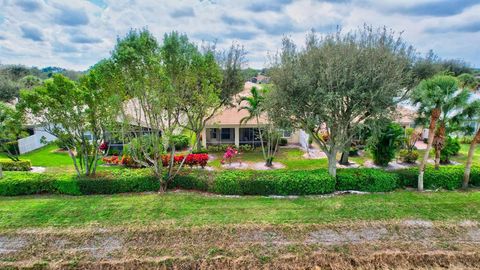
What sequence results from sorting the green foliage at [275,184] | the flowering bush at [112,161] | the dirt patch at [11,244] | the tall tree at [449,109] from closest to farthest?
the dirt patch at [11,244], the tall tree at [449,109], the green foliage at [275,184], the flowering bush at [112,161]

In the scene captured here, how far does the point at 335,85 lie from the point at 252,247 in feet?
25.6

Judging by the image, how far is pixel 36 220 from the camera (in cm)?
1012

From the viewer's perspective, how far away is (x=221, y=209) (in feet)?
36.3

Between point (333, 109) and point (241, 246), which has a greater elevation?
point (333, 109)

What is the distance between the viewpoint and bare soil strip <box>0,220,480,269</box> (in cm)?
791

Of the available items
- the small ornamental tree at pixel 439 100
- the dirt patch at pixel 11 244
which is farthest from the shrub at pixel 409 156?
the dirt patch at pixel 11 244

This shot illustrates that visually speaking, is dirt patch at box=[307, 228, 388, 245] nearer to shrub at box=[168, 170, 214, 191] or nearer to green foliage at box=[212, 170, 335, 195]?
green foliage at box=[212, 170, 335, 195]

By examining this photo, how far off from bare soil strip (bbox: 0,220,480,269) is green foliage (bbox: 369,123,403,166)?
7631 millimetres

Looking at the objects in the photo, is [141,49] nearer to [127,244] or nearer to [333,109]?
[127,244]

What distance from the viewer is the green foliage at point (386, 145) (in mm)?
16594

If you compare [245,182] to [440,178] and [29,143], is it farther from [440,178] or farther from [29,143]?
[29,143]

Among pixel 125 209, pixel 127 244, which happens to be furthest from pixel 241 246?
pixel 125 209

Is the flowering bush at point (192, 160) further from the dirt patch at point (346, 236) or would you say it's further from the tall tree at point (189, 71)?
the dirt patch at point (346, 236)

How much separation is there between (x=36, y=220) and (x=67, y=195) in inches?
113
